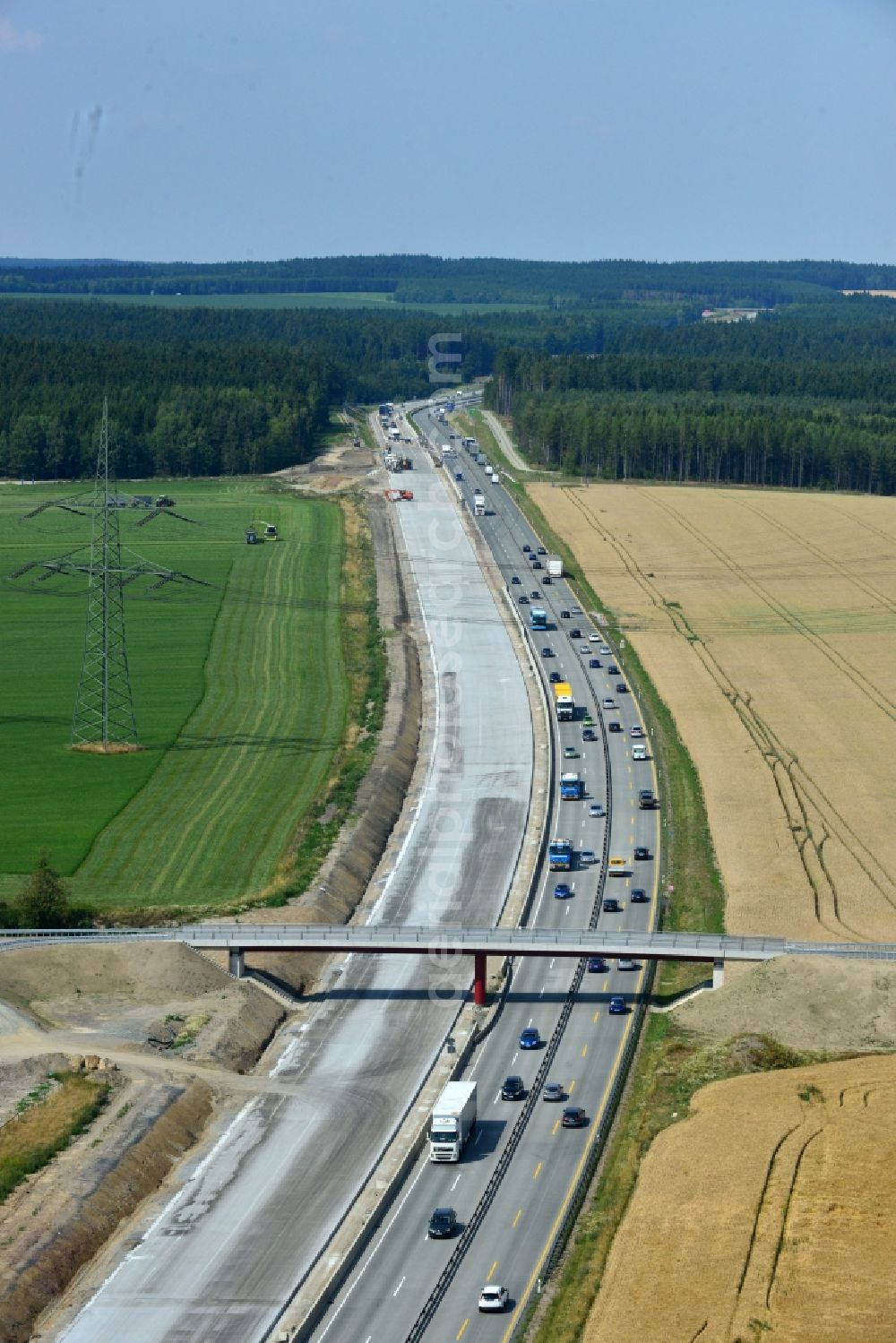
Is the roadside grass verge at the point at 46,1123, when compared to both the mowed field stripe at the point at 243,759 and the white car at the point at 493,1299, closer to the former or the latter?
the white car at the point at 493,1299

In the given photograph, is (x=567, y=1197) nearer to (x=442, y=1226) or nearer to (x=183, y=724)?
(x=442, y=1226)

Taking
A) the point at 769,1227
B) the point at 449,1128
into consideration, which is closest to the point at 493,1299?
the point at 769,1227

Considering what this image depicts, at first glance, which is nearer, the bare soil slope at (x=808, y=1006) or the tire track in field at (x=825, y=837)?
the bare soil slope at (x=808, y=1006)

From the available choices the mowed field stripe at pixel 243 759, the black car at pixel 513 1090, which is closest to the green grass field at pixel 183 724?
the mowed field stripe at pixel 243 759

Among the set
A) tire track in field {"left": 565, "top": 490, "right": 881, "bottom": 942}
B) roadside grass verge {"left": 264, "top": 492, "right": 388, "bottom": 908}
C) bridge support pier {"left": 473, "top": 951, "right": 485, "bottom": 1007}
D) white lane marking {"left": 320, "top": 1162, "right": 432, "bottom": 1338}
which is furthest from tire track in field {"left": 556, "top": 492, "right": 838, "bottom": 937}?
white lane marking {"left": 320, "top": 1162, "right": 432, "bottom": 1338}

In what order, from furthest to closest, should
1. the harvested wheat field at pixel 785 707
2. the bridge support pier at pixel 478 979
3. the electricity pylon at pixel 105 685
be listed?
1. the electricity pylon at pixel 105 685
2. the harvested wheat field at pixel 785 707
3. the bridge support pier at pixel 478 979

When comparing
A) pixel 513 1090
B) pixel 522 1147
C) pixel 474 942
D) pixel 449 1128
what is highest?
pixel 474 942

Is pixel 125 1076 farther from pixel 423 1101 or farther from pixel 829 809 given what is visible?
pixel 829 809
